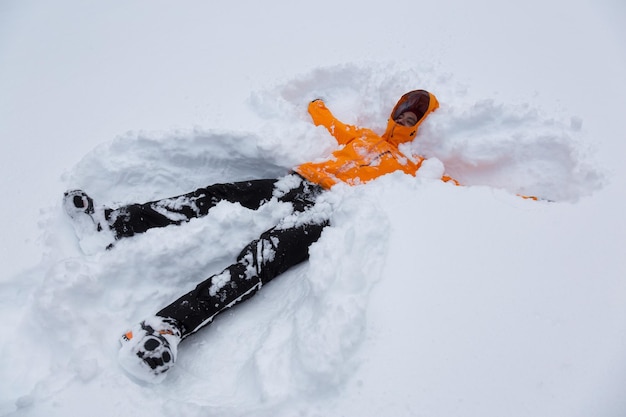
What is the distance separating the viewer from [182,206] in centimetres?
209

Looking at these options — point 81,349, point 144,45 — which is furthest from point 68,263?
point 144,45

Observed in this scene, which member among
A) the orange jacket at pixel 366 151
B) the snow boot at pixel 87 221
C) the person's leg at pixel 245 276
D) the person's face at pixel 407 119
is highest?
the person's face at pixel 407 119

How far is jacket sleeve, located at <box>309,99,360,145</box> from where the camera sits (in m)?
2.64

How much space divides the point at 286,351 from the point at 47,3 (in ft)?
13.8

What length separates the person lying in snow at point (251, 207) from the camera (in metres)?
1.60

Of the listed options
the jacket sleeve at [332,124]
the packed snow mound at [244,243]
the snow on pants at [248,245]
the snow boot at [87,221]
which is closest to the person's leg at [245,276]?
the snow on pants at [248,245]

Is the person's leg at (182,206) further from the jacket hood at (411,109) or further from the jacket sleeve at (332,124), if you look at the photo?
the jacket hood at (411,109)

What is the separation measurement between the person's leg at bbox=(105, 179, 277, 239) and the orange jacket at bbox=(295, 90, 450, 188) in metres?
0.32

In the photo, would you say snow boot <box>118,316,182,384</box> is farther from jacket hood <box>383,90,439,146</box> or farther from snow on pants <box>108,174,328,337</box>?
jacket hood <box>383,90,439,146</box>

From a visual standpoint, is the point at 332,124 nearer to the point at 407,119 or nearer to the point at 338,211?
the point at 407,119

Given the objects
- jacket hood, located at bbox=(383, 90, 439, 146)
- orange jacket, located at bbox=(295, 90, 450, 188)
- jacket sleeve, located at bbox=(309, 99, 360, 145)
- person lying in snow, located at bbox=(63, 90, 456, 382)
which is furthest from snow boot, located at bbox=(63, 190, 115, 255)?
jacket hood, located at bbox=(383, 90, 439, 146)

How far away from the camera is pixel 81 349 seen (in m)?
1.54

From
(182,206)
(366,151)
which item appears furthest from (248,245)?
(366,151)

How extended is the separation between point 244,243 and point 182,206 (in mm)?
393
